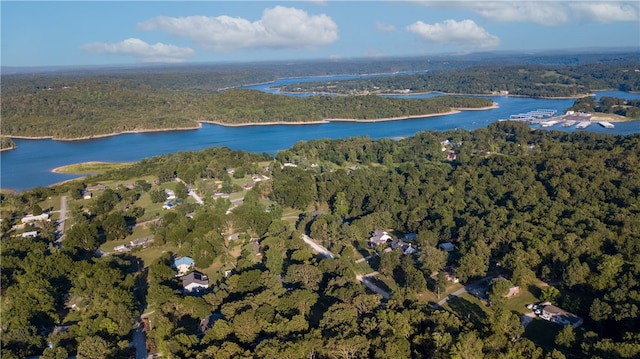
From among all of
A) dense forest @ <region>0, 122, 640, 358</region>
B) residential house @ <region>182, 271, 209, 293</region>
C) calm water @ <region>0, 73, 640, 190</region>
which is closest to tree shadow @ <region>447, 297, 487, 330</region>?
dense forest @ <region>0, 122, 640, 358</region>

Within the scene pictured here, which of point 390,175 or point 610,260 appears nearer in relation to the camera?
point 610,260

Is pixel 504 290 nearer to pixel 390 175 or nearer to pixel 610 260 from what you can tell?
pixel 610 260

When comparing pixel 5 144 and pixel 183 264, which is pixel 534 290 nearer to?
pixel 183 264

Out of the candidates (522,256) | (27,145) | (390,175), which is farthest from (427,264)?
(27,145)

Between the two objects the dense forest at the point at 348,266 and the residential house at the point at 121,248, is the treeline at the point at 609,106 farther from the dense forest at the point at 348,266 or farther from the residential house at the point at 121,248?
the residential house at the point at 121,248

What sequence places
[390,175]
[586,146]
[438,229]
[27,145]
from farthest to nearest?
[27,145]
[586,146]
[390,175]
[438,229]

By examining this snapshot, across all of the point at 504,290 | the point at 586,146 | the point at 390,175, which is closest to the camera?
the point at 504,290

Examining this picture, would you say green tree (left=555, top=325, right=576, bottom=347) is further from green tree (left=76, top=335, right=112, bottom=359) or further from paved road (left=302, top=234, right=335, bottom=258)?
green tree (left=76, top=335, right=112, bottom=359)
